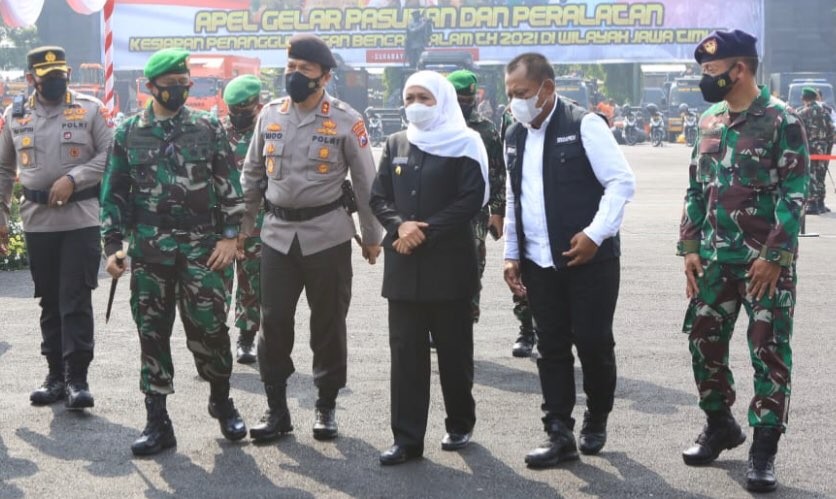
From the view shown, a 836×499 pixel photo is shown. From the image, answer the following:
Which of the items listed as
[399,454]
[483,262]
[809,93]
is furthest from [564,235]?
[809,93]

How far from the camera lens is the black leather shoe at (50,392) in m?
7.41

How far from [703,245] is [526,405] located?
71.5 inches

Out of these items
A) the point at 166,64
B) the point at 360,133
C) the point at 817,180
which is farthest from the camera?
the point at 817,180

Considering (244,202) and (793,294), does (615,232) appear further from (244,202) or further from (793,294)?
(244,202)

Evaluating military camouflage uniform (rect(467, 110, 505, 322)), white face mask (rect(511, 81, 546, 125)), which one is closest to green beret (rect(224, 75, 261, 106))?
military camouflage uniform (rect(467, 110, 505, 322))

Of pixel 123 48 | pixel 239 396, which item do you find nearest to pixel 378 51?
pixel 123 48

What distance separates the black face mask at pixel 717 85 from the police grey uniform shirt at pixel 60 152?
129 inches

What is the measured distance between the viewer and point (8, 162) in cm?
748

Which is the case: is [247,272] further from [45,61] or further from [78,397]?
[45,61]

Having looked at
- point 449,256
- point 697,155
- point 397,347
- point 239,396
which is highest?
point 697,155

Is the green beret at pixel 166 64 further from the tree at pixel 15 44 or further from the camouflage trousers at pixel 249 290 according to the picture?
the tree at pixel 15 44

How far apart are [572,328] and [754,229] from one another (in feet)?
3.15

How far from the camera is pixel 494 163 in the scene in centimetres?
851

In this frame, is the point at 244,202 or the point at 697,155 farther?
the point at 244,202
